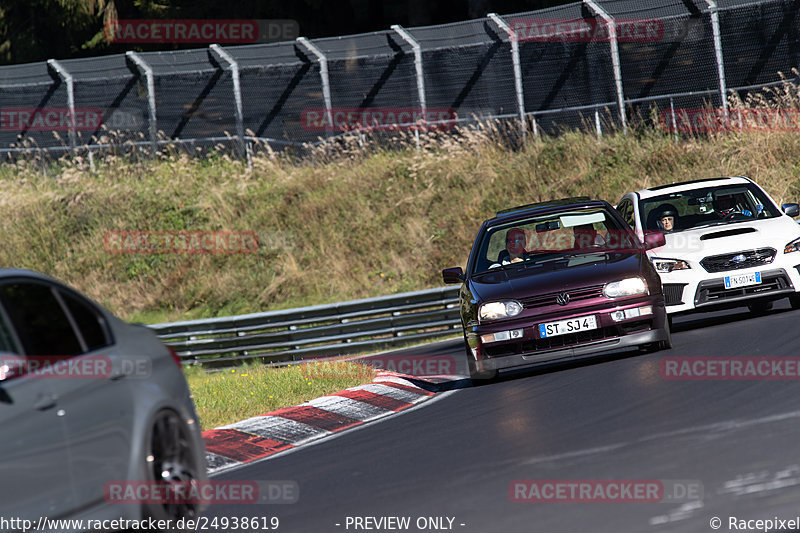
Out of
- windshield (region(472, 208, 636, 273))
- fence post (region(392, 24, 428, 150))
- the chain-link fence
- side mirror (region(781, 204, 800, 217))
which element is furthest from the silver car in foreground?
fence post (region(392, 24, 428, 150))

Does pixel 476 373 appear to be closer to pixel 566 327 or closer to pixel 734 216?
pixel 566 327

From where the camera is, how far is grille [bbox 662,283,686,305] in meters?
13.0

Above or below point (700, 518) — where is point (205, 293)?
below

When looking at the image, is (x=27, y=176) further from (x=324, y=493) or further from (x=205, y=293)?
(x=324, y=493)

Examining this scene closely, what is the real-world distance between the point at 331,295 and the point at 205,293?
284cm

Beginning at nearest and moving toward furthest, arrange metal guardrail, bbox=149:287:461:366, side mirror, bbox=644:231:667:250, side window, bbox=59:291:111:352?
side window, bbox=59:291:111:352
side mirror, bbox=644:231:667:250
metal guardrail, bbox=149:287:461:366

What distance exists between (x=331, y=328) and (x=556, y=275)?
26.1ft

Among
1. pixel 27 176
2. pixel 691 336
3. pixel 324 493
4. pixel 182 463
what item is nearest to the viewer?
pixel 182 463

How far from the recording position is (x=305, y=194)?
27.0 m

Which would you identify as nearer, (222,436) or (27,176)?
(222,436)

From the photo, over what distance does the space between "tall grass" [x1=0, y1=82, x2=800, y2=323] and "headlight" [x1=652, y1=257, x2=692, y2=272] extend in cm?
932

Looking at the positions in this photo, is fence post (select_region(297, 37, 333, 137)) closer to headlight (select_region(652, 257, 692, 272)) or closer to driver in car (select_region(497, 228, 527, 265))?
headlight (select_region(652, 257, 692, 272))

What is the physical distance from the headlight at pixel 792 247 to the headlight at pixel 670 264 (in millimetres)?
1081

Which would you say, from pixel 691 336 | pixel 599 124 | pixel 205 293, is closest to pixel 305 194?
pixel 205 293
